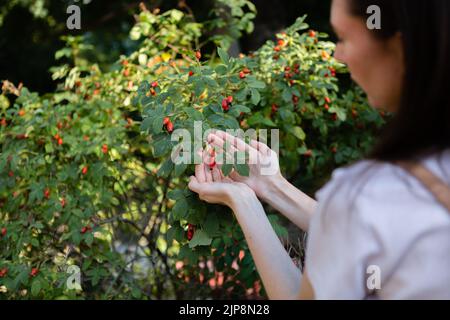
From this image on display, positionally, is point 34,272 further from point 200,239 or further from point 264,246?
point 264,246

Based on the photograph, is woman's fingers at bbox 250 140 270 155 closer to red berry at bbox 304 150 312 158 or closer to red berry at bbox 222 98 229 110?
red berry at bbox 222 98 229 110

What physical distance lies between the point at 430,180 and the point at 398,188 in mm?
46

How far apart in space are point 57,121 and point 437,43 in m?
2.06

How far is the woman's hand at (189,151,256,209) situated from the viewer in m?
1.48

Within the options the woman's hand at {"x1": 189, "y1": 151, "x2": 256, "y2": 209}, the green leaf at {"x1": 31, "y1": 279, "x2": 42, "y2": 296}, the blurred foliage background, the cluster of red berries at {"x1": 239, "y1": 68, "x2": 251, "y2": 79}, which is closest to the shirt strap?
the woman's hand at {"x1": 189, "y1": 151, "x2": 256, "y2": 209}

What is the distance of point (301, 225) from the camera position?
1.57m

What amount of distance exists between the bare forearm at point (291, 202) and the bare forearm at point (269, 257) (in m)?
0.18

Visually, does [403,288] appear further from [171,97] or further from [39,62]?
[39,62]

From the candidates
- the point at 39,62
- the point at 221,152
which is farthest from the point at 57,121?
the point at 39,62

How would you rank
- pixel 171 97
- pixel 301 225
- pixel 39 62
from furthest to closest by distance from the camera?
pixel 39 62
pixel 171 97
pixel 301 225

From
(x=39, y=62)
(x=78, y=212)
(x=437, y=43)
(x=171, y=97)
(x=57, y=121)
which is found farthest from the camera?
(x=39, y=62)

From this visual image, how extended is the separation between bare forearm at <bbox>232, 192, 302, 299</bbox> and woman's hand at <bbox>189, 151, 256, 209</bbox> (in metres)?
0.07

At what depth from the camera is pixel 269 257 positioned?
128 centimetres
